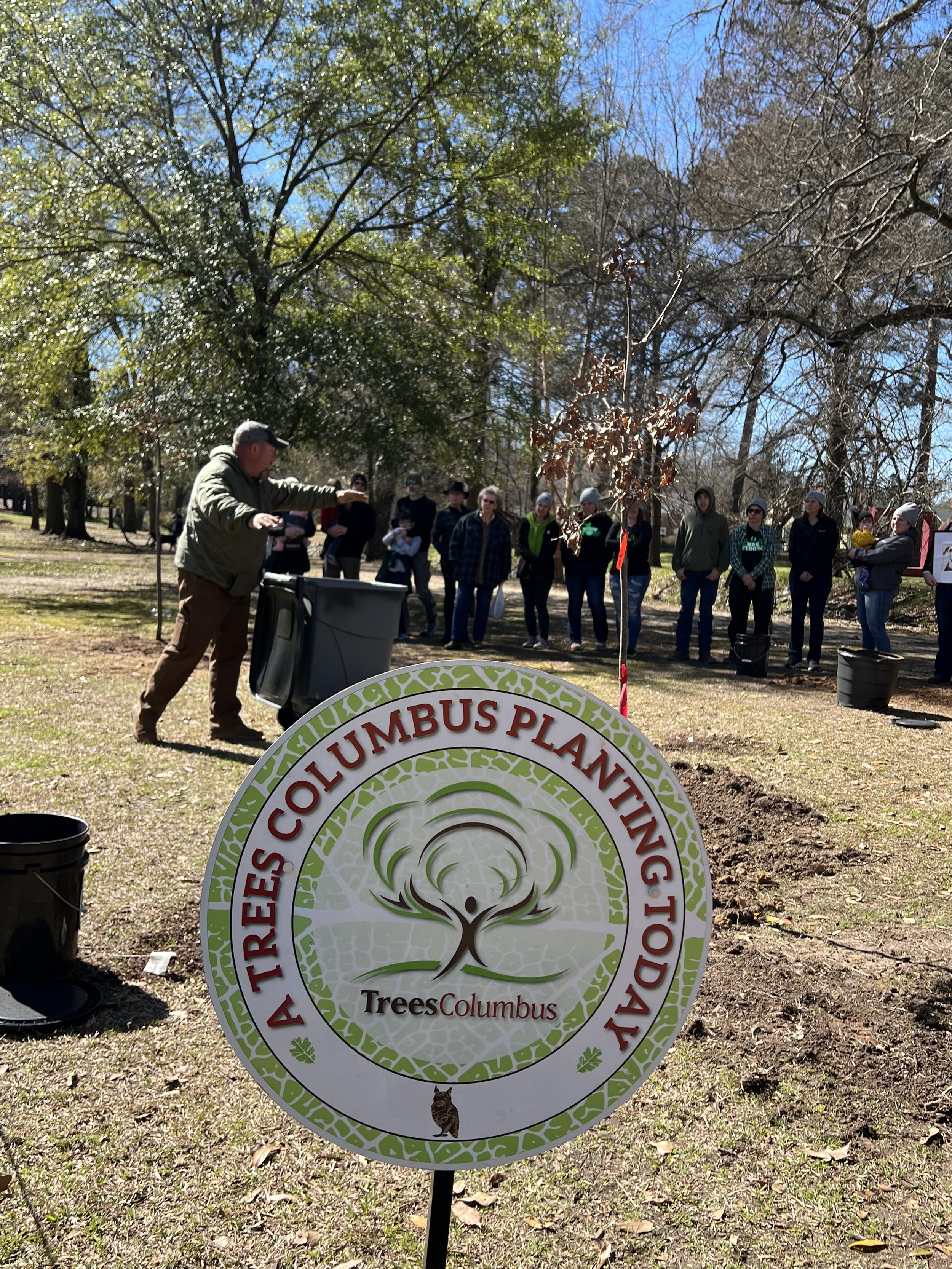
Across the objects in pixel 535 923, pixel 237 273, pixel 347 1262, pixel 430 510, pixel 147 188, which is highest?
pixel 147 188

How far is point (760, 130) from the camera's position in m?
12.5

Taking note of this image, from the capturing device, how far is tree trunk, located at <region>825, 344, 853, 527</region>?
1445 cm

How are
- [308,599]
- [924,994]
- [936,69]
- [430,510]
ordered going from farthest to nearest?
[430,510] → [936,69] → [308,599] → [924,994]

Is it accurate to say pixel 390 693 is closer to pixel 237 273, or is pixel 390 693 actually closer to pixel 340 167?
pixel 237 273

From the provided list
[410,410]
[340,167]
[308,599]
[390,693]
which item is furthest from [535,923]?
[340,167]

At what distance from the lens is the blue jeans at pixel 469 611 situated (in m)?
13.6

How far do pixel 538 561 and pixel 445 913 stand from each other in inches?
478

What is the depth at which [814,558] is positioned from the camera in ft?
42.8

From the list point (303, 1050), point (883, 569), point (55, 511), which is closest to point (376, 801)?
point (303, 1050)

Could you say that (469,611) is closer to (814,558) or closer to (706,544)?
(706,544)

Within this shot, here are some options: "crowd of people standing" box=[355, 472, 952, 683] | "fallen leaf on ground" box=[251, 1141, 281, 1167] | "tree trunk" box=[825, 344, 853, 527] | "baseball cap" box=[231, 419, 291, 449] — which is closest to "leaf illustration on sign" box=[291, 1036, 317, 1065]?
"fallen leaf on ground" box=[251, 1141, 281, 1167]

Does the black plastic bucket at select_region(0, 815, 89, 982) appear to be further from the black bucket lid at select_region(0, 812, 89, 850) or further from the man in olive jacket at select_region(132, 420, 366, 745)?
the man in olive jacket at select_region(132, 420, 366, 745)

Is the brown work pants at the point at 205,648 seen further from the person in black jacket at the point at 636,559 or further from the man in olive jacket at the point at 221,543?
the person in black jacket at the point at 636,559

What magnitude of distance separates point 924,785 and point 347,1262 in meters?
6.21
